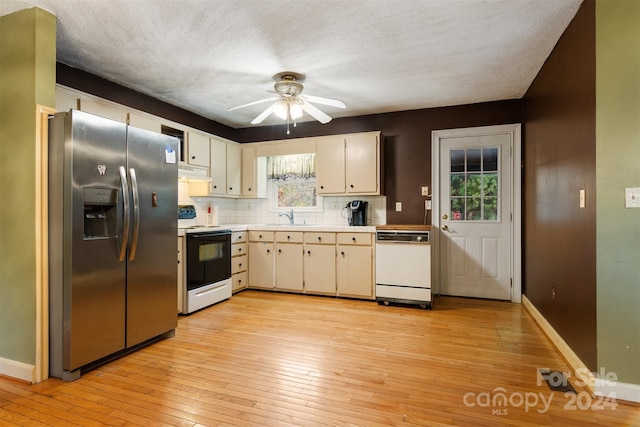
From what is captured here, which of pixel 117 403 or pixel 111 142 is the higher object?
pixel 111 142

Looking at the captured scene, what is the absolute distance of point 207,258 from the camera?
12.7ft

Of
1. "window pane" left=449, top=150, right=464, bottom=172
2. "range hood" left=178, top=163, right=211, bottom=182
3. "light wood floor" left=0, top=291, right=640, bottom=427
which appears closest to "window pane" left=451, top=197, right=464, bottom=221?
"window pane" left=449, top=150, right=464, bottom=172

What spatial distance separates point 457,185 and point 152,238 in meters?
3.48

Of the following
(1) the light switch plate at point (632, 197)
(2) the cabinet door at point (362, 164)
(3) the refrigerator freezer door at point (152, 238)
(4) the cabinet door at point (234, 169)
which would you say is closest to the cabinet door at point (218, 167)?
(4) the cabinet door at point (234, 169)

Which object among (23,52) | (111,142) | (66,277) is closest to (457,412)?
(66,277)

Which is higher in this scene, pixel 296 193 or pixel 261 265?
pixel 296 193

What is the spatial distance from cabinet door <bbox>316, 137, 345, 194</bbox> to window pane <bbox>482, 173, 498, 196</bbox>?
5.67 ft

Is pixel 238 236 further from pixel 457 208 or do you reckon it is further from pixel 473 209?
pixel 473 209

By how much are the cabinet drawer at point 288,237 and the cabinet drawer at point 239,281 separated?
2.21ft

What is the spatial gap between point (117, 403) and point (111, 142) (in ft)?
5.47

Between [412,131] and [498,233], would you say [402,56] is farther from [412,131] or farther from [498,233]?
[498,233]

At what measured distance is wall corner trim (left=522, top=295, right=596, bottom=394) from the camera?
6.81 feet

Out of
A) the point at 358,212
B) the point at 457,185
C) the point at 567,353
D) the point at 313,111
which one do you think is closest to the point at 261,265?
the point at 358,212

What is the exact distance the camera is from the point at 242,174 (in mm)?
5125
